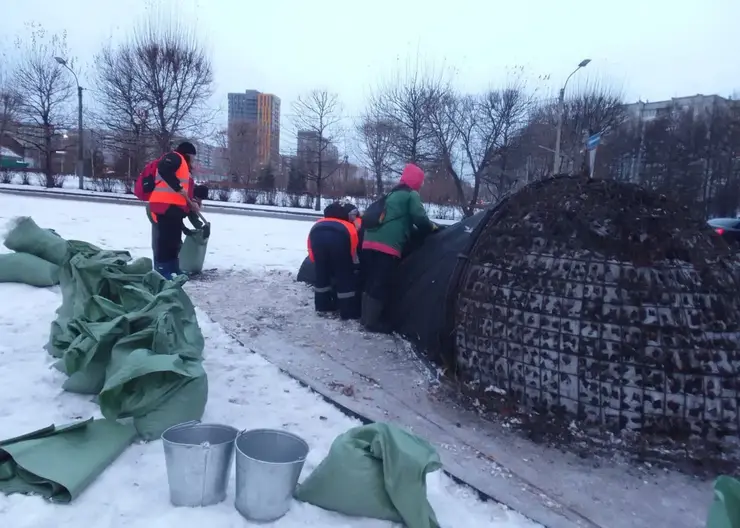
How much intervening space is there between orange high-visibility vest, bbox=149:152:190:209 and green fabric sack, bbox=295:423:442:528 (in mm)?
4784

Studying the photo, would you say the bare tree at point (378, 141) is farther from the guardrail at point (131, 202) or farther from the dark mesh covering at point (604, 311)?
the dark mesh covering at point (604, 311)

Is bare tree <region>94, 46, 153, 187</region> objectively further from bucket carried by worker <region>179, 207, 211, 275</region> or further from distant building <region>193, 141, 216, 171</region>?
bucket carried by worker <region>179, 207, 211, 275</region>

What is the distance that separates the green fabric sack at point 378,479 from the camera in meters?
2.56

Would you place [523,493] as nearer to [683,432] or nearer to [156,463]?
[683,432]

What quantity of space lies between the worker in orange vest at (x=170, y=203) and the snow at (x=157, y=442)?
1113mm

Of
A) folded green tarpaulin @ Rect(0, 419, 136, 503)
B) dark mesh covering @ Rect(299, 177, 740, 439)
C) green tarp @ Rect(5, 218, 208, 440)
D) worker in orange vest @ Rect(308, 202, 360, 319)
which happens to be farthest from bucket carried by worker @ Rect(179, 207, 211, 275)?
folded green tarpaulin @ Rect(0, 419, 136, 503)

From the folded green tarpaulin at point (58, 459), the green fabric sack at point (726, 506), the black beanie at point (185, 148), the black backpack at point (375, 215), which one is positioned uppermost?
the black beanie at point (185, 148)

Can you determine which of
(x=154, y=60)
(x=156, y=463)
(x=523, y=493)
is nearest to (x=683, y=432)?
(x=523, y=493)

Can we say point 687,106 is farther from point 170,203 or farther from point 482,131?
point 170,203

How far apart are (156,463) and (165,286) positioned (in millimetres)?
1701

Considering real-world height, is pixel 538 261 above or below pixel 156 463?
above

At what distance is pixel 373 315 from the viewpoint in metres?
5.84

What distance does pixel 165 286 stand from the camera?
4.41 metres

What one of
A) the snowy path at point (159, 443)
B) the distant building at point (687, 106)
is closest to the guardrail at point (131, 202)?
the snowy path at point (159, 443)
